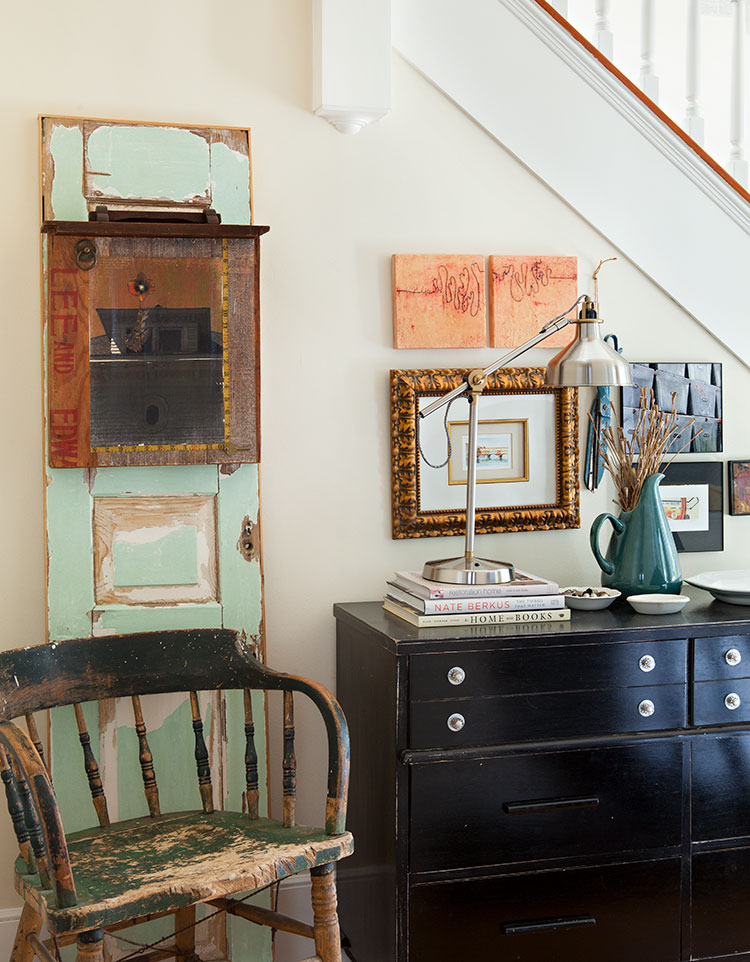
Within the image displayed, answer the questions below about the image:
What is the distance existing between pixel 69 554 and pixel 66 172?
0.92 meters

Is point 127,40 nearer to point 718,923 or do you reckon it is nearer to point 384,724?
point 384,724

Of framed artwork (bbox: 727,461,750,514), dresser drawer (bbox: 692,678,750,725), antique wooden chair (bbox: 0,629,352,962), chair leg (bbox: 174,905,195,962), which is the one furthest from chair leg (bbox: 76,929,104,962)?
framed artwork (bbox: 727,461,750,514)

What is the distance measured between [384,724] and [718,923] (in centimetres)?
91

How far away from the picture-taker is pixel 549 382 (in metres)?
2.35

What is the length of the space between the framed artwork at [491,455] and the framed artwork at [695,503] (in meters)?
0.30

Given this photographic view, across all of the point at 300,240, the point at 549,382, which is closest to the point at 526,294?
the point at 549,382

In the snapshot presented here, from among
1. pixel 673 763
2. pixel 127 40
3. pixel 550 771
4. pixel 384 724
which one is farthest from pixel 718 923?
pixel 127 40

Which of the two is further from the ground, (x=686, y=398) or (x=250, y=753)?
(x=686, y=398)

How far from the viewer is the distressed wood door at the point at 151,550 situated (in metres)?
2.34

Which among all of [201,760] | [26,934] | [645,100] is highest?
[645,100]

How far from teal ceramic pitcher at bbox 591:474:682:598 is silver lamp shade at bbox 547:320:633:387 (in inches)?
12.6

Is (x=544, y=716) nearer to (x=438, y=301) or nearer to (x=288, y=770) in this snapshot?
(x=288, y=770)

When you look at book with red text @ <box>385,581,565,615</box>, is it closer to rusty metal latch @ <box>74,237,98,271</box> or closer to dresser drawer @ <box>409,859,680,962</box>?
dresser drawer @ <box>409,859,680,962</box>

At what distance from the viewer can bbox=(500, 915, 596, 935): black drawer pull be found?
210cm
